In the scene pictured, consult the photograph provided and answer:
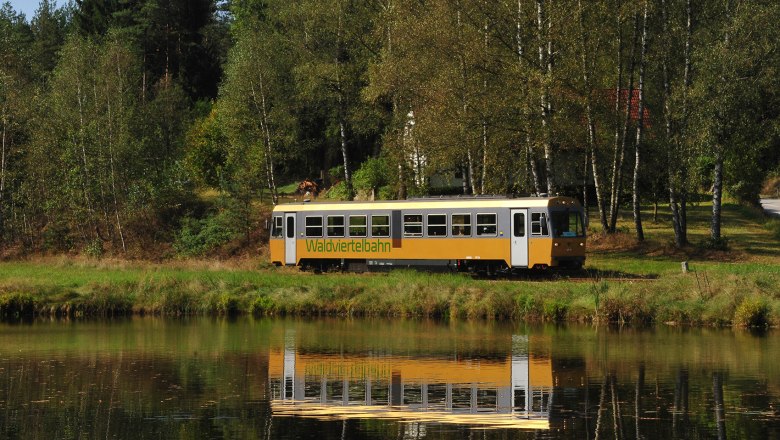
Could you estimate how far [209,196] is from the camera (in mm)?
75562

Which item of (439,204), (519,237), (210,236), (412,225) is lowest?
(519,237)

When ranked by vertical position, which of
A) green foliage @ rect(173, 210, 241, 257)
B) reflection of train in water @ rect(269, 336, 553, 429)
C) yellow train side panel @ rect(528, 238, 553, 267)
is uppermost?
green foliage @ rect(173, 210, 241, 257)

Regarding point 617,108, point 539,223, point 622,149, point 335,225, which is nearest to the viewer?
point 539,223

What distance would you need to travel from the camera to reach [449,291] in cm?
4022

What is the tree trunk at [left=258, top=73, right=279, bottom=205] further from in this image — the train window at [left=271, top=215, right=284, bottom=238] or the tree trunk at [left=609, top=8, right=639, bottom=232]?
the tree trunk at [left=609, top=8, right=639, bottom=232]

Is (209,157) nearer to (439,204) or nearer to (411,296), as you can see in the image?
(439,204)

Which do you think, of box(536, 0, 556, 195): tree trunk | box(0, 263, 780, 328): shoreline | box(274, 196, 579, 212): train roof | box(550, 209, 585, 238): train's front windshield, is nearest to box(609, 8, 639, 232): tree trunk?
box(536, 0, 556, 195): tree trunk

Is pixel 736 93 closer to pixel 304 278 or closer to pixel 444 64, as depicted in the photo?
pixel 444 64

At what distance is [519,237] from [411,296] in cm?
672

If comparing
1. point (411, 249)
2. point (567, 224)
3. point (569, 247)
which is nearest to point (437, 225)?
point (411, 249)

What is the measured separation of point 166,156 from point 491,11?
3256 cm

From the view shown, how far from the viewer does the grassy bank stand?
1455 inches

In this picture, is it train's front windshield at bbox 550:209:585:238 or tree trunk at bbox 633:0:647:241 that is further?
tree trunk at bbox 633:0:647:241

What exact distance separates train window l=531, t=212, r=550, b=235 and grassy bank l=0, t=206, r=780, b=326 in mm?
1843
